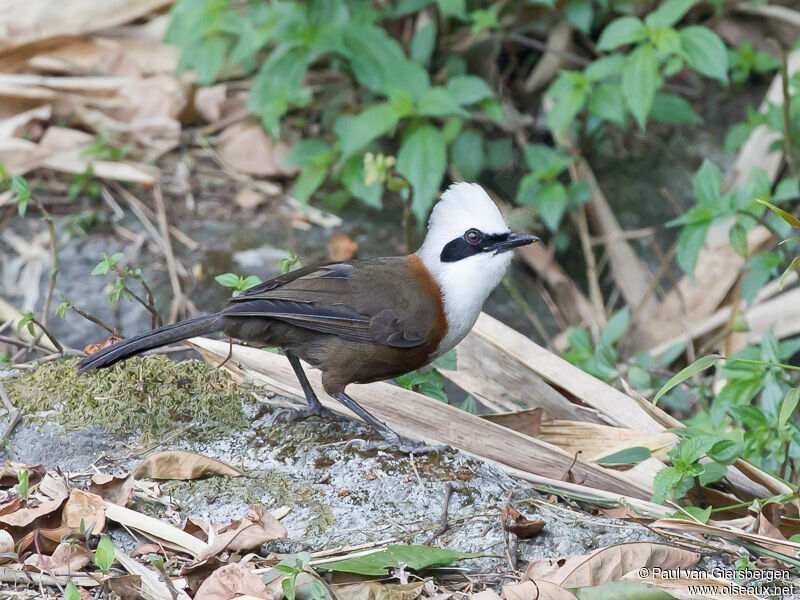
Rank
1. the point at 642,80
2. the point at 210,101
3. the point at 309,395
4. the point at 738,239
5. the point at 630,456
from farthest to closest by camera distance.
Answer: the point at 210,101 → the point at 642,80 → the point at 738,239 → the point at 309,395 → the point at 630,456

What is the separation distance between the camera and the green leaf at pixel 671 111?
20.5ft

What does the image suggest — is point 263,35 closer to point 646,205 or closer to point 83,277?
point 83,277

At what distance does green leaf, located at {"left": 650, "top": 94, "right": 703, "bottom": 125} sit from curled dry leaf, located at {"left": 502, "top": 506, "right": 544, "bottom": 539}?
393cm

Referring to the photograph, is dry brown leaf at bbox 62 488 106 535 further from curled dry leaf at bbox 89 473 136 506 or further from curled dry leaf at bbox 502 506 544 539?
curled dry leaf at bbox 502 506 544 539

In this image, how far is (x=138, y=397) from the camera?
374 centimetres

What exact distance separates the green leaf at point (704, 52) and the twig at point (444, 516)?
10.2 ft

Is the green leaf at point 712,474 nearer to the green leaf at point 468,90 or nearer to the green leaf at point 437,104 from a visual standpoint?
the green leaf at point 437,104

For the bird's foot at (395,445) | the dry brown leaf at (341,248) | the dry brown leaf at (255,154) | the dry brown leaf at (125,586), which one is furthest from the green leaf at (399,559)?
→ the dry brown leaf at (255,154)

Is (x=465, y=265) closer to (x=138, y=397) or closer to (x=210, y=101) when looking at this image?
(x=138, y=397)

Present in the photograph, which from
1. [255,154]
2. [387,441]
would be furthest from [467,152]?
[387,441]

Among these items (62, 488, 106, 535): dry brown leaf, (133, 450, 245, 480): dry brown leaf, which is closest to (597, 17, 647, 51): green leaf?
(133, 450, 245, 480): dry brown leaf

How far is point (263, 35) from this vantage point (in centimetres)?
574

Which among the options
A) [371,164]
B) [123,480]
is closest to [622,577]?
[123,480]

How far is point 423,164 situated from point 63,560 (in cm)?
341
